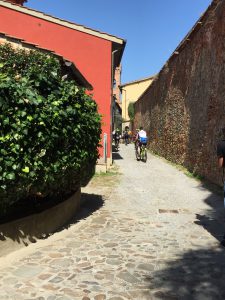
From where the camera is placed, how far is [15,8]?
48.6 feet

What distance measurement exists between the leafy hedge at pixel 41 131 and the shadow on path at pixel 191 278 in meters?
2.26

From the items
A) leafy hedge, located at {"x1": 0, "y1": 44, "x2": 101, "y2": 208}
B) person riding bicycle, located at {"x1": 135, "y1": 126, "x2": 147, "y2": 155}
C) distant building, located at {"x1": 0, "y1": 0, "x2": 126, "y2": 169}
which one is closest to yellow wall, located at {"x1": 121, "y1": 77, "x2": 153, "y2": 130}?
person riding bicycle, located at {"x1": 135, "y1": 126, "x2": 147, "y2": 155}

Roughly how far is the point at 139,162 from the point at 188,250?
1249 cm

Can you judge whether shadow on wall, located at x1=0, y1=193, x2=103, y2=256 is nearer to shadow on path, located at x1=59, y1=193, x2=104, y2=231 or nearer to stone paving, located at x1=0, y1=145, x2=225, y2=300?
shadow on path, located at x1=59, y1=193, x2=104, y2=231

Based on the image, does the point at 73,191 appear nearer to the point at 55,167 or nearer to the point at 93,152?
the point at 93,152

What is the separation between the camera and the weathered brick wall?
38.9 feet

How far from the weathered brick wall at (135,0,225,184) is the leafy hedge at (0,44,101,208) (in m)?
5.61

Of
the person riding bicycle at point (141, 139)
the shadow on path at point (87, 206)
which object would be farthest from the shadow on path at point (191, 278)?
the person riding bicycle at point (141, 139)

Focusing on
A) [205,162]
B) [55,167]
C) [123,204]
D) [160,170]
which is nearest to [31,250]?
[55,167]

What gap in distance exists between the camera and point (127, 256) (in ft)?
18.0

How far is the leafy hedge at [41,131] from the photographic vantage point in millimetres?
5180

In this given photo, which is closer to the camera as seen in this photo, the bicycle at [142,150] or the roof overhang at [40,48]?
the roof overhang at [40,48]

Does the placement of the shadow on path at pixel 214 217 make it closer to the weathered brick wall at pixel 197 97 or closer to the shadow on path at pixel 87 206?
the weathered brick wall at pixel 197 97

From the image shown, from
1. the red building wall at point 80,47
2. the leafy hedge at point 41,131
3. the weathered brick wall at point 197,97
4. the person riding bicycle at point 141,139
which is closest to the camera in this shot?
the leafy hedge at point 41,131
